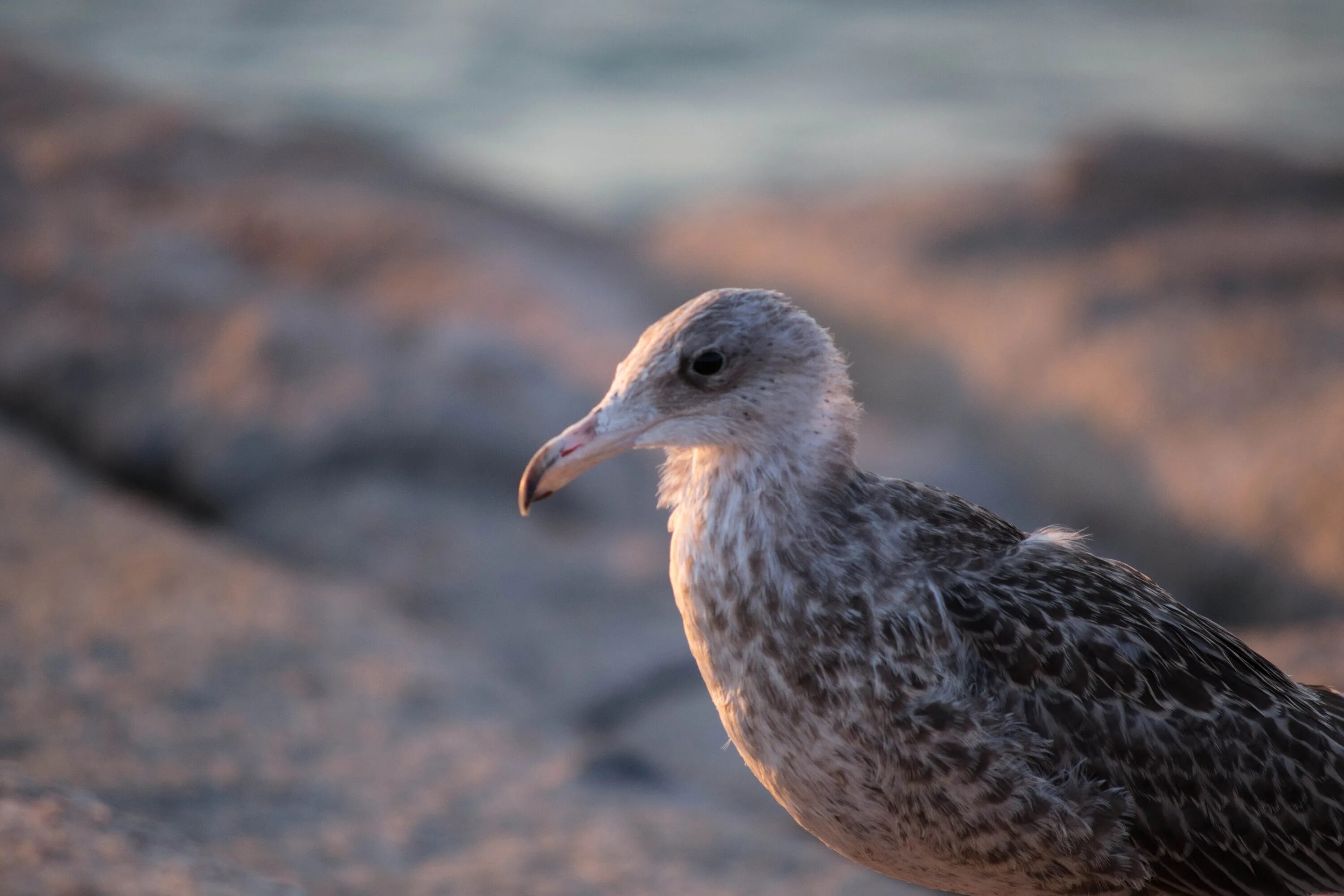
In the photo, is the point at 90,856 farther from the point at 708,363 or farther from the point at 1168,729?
the point at 1168,729

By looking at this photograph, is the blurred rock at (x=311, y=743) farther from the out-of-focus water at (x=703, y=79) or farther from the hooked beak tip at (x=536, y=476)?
the out-of-focus water at (x=703, y=79)

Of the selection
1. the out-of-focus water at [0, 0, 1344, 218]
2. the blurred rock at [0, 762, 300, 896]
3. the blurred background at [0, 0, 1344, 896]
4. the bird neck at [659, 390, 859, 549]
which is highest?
the out-of-focus water at [0, 0, 1344, 218]

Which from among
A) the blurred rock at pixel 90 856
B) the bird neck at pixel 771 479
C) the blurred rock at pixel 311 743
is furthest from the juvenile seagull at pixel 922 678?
the blurred rock at pixel 311 743

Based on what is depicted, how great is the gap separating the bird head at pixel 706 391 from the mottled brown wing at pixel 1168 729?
1.91 feet

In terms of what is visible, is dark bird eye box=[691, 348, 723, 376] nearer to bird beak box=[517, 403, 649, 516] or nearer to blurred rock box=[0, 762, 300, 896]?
bird beak box=[517, 403, 649, 516]

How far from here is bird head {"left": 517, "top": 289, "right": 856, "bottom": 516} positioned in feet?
9.02

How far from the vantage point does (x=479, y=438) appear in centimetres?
619

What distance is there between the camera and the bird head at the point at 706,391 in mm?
2748

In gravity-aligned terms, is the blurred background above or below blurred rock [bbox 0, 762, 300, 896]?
above

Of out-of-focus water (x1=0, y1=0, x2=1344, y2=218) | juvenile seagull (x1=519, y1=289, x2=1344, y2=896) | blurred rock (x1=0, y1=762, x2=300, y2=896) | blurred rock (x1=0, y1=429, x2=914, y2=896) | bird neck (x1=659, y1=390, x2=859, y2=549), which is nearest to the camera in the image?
blurred rock (x1=0, y1=762, x2=300, y2=896)

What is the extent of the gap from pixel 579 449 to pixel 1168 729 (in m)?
1.46

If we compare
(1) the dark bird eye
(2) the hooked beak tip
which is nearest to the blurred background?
(2) the hooked beak tip

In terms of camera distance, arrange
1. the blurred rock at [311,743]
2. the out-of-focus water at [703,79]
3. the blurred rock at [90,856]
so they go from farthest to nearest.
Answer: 1. the out-of-focus water at [703,79]
2. the blurred rock at [311,743]
3. the blurred rock at [90,856]

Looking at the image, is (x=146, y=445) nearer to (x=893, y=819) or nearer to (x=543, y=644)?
(x=543, y=644)
